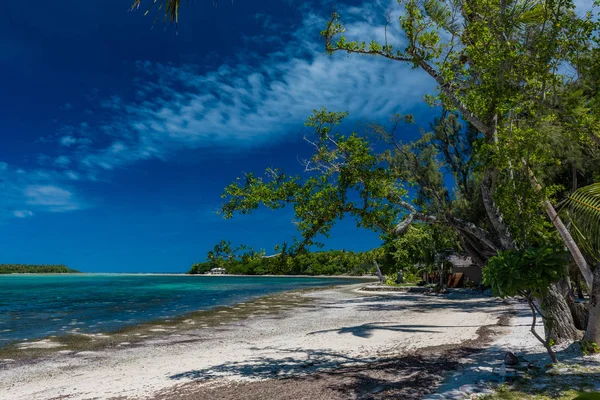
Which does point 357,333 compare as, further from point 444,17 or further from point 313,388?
point 444,17

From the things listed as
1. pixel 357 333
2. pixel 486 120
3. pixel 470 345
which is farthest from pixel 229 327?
pixel 486 120

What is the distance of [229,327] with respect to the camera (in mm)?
16703

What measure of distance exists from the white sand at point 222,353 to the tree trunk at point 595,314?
4.07 metres

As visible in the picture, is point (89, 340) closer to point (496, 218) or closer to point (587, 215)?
point (496, 218)

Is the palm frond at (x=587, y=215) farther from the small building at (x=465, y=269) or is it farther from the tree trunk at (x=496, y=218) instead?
the small building at (x=465, y=269)

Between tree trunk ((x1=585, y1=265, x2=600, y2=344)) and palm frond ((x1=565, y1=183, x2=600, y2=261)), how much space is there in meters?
2.50

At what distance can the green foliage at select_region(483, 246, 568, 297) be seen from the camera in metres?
5.91

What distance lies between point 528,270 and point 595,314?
2479 mm

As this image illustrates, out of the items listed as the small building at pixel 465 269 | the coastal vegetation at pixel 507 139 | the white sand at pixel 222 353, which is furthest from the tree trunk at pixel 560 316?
the small building at pixel 465 269

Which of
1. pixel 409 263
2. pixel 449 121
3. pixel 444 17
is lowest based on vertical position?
pixel 409 263

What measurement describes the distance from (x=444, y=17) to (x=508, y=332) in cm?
880

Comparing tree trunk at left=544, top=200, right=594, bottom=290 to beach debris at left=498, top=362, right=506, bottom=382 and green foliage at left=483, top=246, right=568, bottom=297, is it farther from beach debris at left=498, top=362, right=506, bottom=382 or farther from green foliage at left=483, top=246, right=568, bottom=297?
beach debris at left=498, top=362, right=506, bottom=382

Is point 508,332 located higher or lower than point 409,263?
lower

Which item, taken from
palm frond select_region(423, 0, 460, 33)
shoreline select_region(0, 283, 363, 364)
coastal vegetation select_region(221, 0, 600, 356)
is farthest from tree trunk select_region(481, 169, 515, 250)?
shoreline select_region(0, 283, 363, 364)
